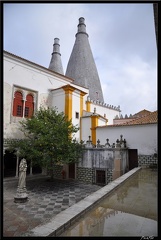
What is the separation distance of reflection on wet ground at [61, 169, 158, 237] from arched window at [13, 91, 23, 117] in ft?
33.9

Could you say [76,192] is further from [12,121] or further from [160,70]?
[160,70]

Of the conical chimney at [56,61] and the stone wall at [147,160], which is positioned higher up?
the conical chimney at [56,61]

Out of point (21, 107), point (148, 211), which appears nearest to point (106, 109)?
point (21, 107)

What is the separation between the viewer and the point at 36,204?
747 cm

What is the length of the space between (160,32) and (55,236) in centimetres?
340

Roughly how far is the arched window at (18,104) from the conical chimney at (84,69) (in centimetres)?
1105

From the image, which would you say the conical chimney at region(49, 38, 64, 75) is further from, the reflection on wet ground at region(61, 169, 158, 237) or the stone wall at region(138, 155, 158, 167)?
the reflection on wet ground at region(61, 169, 158, 237)

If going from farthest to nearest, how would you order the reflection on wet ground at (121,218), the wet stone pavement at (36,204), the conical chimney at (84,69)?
the conical chimney at (84,69) < the wet stone pavement at (36,204) < the reflection on wet ground at (121,218)

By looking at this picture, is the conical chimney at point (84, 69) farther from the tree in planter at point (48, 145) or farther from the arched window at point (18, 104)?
the tree in planter at point (48, 145)

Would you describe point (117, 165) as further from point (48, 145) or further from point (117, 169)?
point (48, 145)

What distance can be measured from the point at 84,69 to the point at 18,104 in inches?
549

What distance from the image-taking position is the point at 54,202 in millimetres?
7797

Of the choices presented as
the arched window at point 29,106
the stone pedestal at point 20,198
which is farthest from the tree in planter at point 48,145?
the arched window at point 29,106

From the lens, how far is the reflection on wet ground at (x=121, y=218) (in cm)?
263
